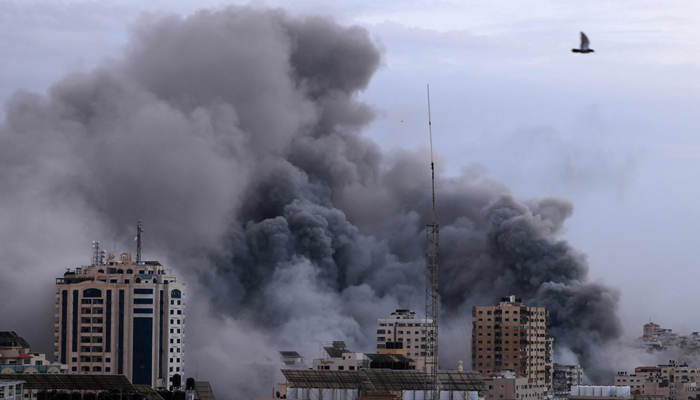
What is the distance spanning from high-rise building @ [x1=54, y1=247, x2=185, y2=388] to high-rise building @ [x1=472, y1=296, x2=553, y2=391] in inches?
1152

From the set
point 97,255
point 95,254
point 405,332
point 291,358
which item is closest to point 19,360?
point 97,255

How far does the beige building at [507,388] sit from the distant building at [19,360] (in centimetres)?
2726

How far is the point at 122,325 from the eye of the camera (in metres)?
79.8

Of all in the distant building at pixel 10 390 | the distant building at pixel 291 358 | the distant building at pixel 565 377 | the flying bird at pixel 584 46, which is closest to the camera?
the flying bird at pixel 584 46

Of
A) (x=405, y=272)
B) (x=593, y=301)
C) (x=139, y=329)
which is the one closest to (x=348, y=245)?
(x=405, y=272)

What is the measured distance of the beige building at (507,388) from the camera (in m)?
86.2

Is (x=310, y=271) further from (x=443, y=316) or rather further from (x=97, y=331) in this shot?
(x=97, y=331)

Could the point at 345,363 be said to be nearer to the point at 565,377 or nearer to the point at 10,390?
the point at 10,390

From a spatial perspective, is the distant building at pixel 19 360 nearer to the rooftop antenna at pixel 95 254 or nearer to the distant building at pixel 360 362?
the rooftop antenna at pixel 95 254

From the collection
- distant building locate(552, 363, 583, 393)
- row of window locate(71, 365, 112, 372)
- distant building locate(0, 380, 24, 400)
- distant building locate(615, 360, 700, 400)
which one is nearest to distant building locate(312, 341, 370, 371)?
row of window locate(71, 365, 112, 372)

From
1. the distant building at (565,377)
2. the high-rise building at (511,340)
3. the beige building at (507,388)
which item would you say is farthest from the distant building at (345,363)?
the distant building at (565,377)

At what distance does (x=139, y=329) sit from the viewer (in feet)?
262

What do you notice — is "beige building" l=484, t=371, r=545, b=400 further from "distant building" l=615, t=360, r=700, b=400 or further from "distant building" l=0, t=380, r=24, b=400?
"distant building" l=0, t=380, r=24, b=400

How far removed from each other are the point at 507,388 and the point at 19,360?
32.0 m
